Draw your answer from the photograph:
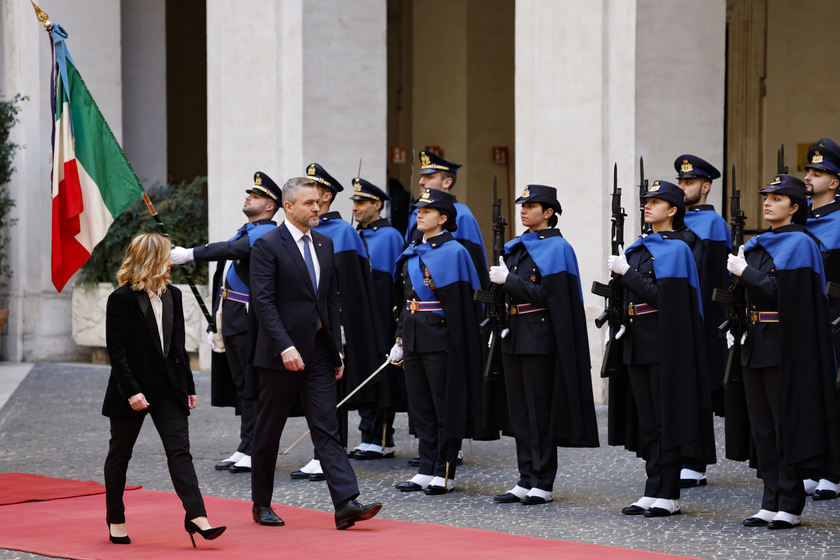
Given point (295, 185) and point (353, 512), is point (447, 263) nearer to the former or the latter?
point (295, 185)

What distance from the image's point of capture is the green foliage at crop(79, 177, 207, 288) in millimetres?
14859

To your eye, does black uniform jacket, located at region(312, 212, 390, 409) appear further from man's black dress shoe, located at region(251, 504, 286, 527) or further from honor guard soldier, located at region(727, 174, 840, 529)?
honor guard soldier, located at region(727, 174, 840, 529)

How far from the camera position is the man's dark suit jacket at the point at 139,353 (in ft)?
19.9

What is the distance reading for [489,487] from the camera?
25.7ft

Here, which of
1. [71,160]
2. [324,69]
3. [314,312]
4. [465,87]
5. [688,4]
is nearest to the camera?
[314,312]

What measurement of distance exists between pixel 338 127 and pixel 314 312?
6.60 metres

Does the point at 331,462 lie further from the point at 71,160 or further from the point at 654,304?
the point at 71,160

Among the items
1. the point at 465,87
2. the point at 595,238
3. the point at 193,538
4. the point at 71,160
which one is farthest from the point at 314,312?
the point at 465,87

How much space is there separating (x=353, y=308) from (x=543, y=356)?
5.87ft

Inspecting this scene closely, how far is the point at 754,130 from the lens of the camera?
51.7 feet

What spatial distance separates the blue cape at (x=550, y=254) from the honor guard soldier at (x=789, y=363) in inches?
44.1

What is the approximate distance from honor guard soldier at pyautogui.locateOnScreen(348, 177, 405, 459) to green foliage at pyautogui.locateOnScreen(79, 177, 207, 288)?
19.3 feet

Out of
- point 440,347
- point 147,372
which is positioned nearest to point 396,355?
point 440,347

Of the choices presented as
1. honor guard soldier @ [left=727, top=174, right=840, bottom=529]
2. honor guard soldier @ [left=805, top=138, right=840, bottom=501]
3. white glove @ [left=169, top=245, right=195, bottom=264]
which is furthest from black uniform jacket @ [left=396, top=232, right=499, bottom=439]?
honor guard soldier @ [left=805, top=138, right=840, bottom=501]
